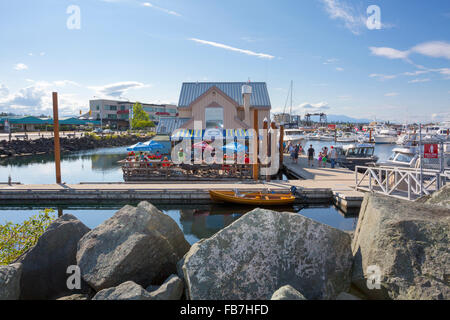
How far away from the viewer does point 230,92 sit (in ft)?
117

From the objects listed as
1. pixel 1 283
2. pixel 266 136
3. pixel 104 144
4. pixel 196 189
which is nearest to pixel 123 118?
pixel 104 144

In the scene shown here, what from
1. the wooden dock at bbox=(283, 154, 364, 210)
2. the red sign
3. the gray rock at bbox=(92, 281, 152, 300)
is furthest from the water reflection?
the gray rock at bbox=(92, 281, 152, 300)

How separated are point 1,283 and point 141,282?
2384 millimetres

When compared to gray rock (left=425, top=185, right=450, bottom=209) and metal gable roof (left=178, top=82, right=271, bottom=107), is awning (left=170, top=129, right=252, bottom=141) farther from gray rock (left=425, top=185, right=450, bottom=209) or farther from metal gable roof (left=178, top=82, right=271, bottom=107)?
gray rock (left=425, top=185, right=450, bottom=209)

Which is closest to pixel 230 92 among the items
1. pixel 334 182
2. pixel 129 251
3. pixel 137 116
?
pixel 334 182

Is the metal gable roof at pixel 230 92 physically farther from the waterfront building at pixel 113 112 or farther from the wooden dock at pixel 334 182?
the waterfront building at pixel 113 112

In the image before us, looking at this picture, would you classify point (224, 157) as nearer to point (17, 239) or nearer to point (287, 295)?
point (17, 239)

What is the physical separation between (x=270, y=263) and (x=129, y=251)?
276 cm

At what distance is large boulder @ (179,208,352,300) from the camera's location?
16.0 ft

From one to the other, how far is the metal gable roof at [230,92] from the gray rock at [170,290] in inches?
1148

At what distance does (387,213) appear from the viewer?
5215 millimetres

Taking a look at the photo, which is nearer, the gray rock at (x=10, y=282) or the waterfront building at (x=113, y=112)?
the gray rock at (x=10, y=282)

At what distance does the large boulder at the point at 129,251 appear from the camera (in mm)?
5562

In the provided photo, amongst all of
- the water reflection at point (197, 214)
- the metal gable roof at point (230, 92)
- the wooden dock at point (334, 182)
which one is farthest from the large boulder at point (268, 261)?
the metal gable roof at point (230, 92)
